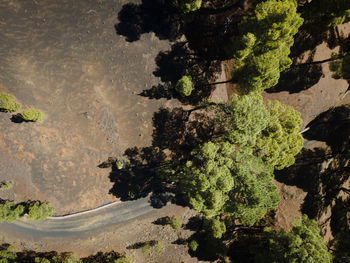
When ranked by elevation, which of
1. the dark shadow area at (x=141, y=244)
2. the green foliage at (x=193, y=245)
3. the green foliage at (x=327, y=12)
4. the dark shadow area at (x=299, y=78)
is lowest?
the green foliage at (x=193, y=245)

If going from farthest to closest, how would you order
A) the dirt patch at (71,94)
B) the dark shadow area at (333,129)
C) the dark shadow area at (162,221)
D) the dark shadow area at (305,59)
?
the dark shadow area at (333,129)
the dark shadow area at (162,221)
the dark shadow area at (305,59)
the dirt patch at (71,94)

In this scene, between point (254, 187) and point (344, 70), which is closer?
point (254, 187)

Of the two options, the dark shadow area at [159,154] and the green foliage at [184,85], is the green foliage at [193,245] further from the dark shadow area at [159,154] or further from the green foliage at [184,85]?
the green foliage at [184,85]

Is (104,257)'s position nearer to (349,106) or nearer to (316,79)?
(316,79)

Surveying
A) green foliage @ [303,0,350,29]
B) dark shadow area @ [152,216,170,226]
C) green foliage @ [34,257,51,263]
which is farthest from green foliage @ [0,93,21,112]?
green foliage @ [303,0,350,29]

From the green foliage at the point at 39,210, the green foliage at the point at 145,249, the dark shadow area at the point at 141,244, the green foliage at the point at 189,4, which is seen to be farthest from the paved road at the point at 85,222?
the green foliage at the point at 189,4

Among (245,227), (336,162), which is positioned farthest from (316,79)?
(245,227)

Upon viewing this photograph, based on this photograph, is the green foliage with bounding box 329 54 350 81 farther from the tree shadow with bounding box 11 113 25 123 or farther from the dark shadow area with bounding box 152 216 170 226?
the tree shadow with bounding box 11 113 25 123

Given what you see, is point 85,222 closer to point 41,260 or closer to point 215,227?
point 41,260

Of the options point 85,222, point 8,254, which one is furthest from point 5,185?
point 85,222
